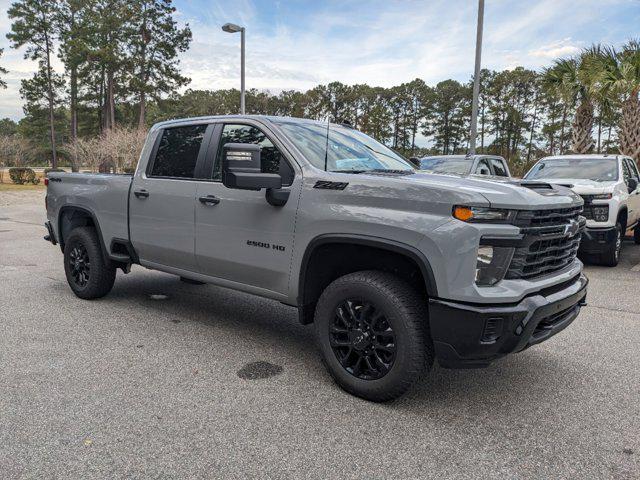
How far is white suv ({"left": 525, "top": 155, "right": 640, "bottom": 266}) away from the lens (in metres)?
8.07

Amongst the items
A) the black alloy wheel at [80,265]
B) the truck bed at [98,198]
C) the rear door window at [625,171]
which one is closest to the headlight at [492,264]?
the truck bed at [98,198]

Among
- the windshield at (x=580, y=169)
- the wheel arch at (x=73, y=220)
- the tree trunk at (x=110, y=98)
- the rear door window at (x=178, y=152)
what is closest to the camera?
the rear door window at (x=178, y=152)

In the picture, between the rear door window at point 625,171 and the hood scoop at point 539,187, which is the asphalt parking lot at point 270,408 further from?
the rear door window at point 625,171

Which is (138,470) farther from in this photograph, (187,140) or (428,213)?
(187,140)

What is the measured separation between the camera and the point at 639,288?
6.97 meters

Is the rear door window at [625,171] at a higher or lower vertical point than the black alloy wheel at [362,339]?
higher

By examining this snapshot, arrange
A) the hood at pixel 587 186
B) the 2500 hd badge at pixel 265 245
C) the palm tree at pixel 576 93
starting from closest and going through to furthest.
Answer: the 2500 hd badge at pixel 265 245 → the hood at pixel 587 186 → the palm tree at pixel 576 93

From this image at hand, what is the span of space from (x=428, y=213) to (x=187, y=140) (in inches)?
107

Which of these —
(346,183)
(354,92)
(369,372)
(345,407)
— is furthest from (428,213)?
(354,92)

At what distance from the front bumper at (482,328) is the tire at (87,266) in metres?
3.98

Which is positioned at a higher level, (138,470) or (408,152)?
(408,152)

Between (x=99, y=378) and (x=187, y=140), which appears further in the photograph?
(x=187, y=140)

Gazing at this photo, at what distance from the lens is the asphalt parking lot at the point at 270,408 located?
8.80 ft

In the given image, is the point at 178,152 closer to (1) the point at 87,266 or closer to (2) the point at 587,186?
(1) the point at 87,266
